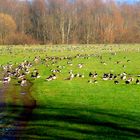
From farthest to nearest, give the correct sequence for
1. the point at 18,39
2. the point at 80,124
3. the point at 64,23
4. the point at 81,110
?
the point at 64,23
the point at 18,39
the point at 81,110
the point at 80,124

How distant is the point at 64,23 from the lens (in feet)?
326

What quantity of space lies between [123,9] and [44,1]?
21320 millimetres

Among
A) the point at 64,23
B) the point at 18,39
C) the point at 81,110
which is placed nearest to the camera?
the point at 81,110

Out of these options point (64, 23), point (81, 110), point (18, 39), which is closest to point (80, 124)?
point (81, 110)

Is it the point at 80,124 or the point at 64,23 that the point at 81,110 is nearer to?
the point at 80,124

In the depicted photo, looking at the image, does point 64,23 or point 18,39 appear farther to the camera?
point 64,23

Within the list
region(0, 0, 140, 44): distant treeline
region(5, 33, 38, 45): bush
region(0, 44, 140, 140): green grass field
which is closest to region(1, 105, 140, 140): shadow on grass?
region(0, 44, 140, 140): green grass field

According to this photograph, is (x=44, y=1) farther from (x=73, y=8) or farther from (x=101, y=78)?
(x=101, y=78)

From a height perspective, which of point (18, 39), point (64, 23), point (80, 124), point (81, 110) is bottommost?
point (18, 39)

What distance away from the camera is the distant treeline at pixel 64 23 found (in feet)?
320

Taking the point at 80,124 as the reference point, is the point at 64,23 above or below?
below

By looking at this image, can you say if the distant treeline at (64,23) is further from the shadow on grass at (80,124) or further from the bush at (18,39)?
the shadow on grass at (80,124)

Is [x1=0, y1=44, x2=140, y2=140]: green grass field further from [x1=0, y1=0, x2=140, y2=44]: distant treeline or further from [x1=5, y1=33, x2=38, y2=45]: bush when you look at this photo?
[x1=0, y1=0, x2=140, y2=44]: distant treeline

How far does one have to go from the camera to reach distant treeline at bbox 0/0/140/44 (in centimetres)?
9744
